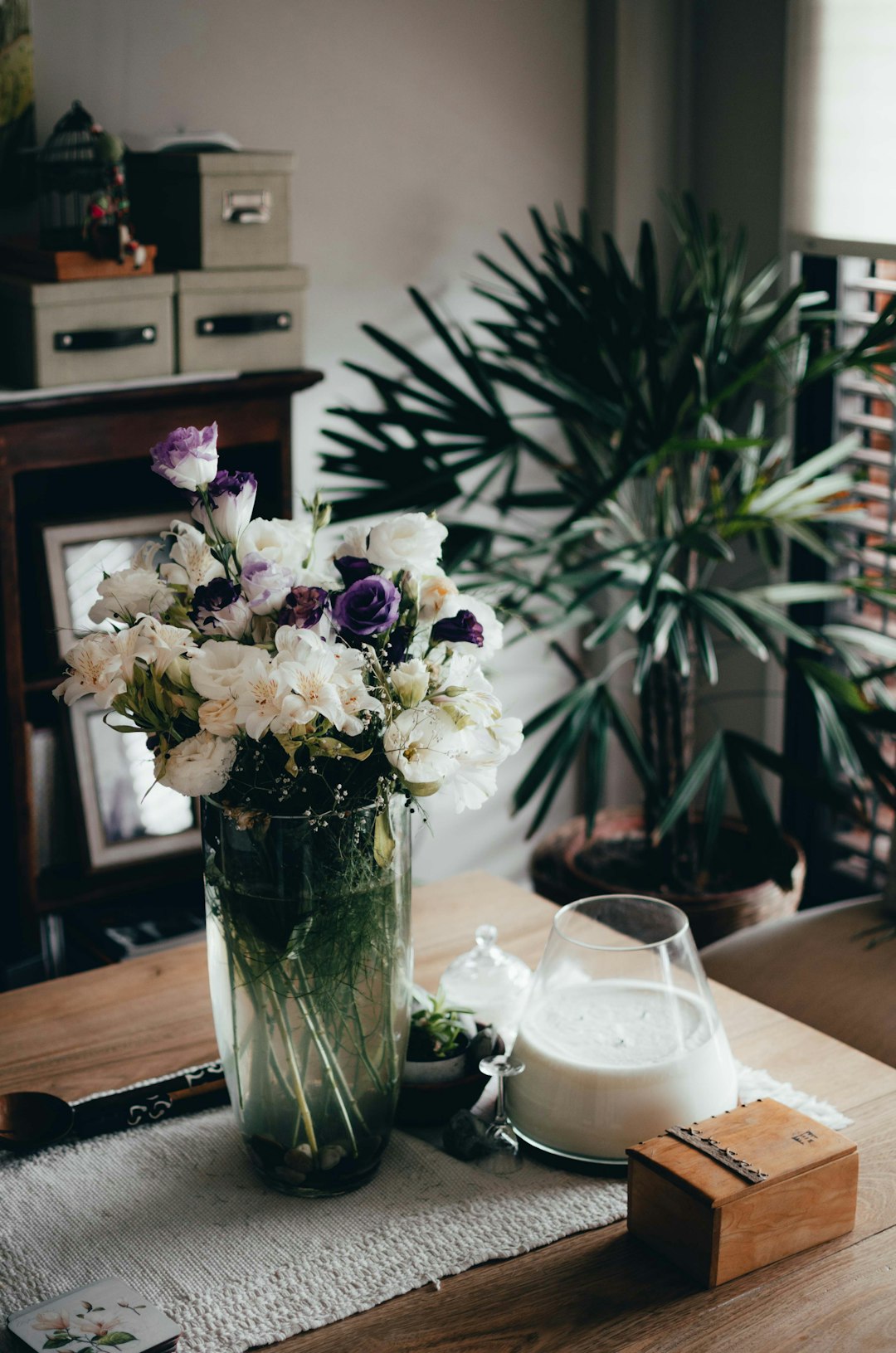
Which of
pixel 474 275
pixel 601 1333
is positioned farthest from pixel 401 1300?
pixel 474 275

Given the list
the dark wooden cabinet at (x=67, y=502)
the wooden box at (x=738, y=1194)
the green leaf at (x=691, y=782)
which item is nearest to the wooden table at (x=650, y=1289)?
the wooden box at (x=738, y=1194)

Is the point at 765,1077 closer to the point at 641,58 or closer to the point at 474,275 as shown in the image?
the point at 474,275

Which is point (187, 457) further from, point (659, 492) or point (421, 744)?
point (659, 492)

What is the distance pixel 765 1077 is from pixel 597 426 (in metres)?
1.41

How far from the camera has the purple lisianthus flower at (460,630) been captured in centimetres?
112

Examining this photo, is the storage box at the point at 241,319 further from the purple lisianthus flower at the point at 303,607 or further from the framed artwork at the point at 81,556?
the purple lisianthus flower at the point at 303,607

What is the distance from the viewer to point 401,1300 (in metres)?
1.10

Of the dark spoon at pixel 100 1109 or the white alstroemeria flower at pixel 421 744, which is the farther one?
the dark spoon at pixel 100 1109

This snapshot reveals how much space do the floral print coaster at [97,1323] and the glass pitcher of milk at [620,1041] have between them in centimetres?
37

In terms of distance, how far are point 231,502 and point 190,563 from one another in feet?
0.20

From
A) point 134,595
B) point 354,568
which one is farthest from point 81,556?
point 354,568

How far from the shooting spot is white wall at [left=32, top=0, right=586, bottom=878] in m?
2.54

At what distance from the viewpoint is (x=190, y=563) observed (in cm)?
114

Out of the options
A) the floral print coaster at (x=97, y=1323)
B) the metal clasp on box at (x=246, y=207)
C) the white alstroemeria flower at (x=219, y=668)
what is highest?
the metal clasp on box at (x=246, y=207)
